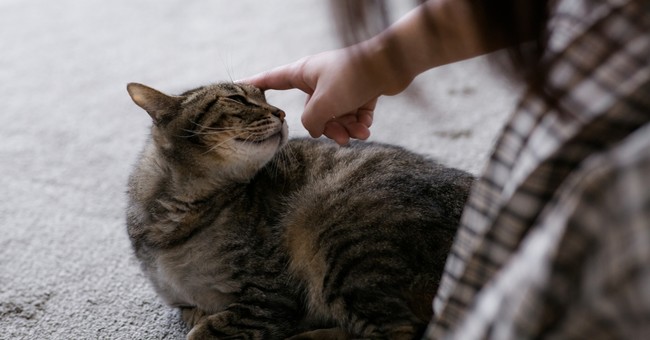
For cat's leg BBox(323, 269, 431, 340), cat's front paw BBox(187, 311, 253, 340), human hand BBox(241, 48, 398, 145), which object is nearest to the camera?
human hand BBox(241, 48, 398, 145)

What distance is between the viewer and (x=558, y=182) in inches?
27.9

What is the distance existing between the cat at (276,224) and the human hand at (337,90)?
5.2 inches

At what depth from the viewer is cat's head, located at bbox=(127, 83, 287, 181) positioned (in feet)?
4.57

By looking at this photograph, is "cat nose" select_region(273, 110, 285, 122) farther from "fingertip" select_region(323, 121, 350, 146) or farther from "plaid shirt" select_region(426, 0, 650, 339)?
"plaid shirt" select_region(426, 0, 650, 339)

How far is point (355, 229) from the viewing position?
1.27m

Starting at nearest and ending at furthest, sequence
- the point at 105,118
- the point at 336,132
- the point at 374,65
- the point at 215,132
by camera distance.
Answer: the point at 374,65
the point at 336,132
the point at 215,132
the point at 105,118

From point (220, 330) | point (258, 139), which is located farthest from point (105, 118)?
point (220, 330)

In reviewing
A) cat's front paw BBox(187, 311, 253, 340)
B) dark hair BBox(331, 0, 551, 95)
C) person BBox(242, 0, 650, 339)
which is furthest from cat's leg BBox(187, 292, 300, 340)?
dark hair BBox(331, 0, 551, 95)

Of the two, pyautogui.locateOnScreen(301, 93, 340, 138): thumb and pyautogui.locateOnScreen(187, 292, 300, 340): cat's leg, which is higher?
pyautogui.locateOnScreen(301, 93, 340, 138): thumb

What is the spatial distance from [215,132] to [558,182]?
822 mm

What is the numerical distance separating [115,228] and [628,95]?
1420mm

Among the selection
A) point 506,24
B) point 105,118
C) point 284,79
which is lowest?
point 105,118

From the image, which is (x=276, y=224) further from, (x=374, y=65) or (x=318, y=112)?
(x=374, y=65)

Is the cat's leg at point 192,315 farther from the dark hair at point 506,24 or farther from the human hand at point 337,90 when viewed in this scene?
the dark hair at point 506,24
